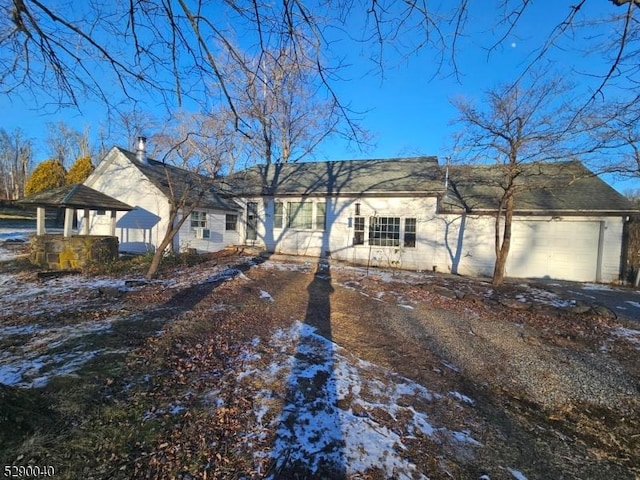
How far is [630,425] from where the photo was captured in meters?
3.48

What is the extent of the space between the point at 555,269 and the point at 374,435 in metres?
13.2

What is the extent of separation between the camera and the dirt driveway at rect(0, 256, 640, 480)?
2.47 metres

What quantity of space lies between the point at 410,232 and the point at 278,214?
6718mm

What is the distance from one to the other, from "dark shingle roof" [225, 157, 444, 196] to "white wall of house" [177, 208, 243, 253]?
1.80 meters

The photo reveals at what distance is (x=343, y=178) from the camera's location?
53.5 feet

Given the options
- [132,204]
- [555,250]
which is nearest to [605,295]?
[555,250]

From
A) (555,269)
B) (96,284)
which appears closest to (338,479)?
(96,284)

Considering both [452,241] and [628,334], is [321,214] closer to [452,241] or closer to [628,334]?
[452,241]

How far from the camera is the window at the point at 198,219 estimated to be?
48.2 feet

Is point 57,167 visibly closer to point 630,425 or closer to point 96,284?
point 96,284

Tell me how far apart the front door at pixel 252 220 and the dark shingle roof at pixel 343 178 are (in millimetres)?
725

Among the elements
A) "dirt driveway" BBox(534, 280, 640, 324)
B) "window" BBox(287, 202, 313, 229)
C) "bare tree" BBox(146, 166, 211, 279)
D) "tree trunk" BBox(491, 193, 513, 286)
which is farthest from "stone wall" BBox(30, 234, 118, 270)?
"dirt driveway" BBox(534, 280, 640, 324)

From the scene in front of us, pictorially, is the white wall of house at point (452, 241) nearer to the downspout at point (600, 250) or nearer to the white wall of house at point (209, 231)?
the downspout at point (600, 250)

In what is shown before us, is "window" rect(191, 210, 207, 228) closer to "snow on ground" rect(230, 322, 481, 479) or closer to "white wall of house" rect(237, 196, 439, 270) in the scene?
"white wall of house" rect(237, 196, 439, 270)
